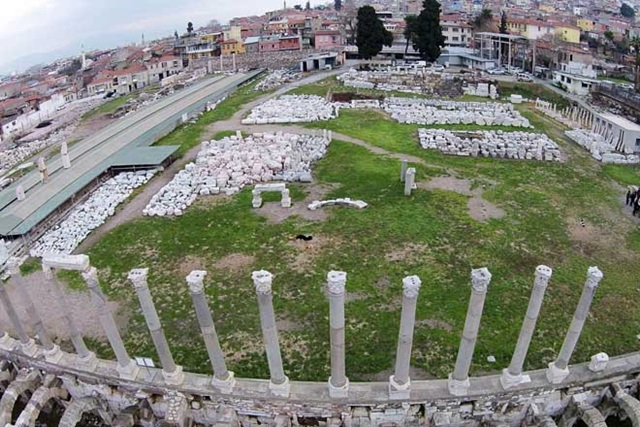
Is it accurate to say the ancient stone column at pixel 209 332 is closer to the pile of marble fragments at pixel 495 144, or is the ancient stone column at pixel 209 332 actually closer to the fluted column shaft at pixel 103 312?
the fluted column shaft at pixel 103 312

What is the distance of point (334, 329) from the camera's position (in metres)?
13.0

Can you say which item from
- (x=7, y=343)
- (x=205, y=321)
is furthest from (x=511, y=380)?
(x=7, y=343)

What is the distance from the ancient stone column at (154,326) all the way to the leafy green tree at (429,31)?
5845 cm

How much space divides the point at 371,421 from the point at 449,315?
18.9 feet

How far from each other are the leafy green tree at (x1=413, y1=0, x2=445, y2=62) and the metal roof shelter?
28733 millimetres

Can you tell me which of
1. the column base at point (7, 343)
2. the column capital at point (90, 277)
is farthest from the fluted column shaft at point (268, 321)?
the column base at point (7, 343)

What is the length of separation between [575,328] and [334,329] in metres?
6.79

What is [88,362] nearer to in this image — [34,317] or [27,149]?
[34,317]

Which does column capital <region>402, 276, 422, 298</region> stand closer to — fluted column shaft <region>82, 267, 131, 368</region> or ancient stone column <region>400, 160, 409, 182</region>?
fluted column shaft <region>82, 267, 131, 368</region>

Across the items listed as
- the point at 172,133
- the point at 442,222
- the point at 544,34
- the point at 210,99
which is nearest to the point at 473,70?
the point at 544,34

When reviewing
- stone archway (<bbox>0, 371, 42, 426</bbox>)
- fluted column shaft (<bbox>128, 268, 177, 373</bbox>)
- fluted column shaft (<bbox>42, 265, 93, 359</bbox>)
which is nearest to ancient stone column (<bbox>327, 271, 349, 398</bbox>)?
fluted column shaft (<bbox>128, 268, 177, 373</bbox>)

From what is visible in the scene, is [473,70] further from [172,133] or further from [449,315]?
[449,315]

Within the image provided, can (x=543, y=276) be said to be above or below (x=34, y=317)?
above

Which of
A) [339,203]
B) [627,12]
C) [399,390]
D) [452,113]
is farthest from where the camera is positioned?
[627,12]
